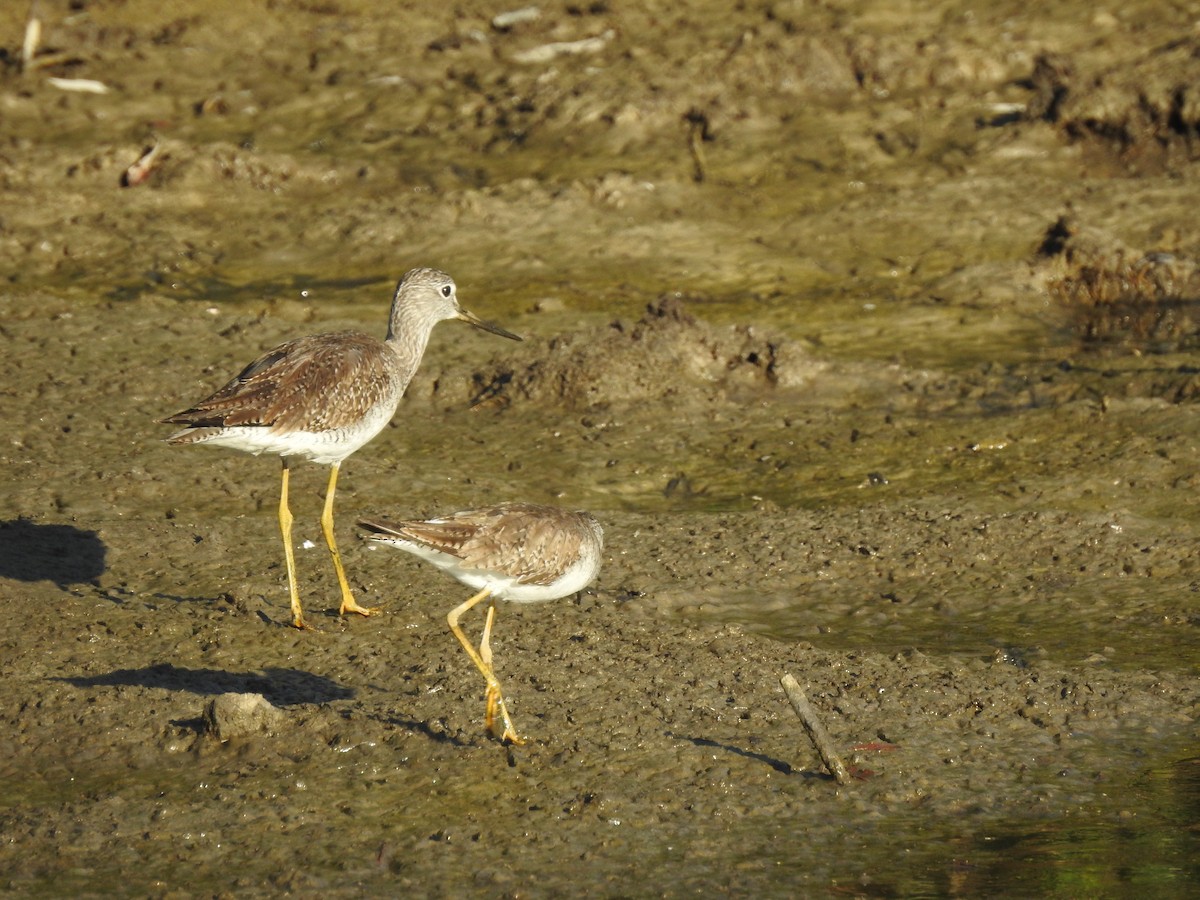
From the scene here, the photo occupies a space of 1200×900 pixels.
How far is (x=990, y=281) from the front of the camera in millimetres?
13664

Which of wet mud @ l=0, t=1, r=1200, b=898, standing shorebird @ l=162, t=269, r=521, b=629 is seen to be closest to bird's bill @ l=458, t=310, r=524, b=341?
standing shorebird @ l=162, t=269, r=521, b=629

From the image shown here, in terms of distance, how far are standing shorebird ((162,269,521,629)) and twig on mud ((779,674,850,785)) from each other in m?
2.79

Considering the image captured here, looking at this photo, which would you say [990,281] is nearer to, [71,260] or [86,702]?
[71,260]

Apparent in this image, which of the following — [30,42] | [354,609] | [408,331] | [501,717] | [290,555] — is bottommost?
[354,609]

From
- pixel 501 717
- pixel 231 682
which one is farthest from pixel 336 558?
pixel 501 717

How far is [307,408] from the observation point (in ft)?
27.1

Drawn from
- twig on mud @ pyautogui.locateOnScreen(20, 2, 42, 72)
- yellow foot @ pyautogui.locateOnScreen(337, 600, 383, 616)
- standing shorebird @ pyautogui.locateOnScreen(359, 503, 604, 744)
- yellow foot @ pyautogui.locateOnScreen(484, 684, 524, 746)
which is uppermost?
twig on mud @ pyautogui.locateOnScreen(20, 2, 42, 72)

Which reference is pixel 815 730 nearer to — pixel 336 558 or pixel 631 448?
pixel 336 558

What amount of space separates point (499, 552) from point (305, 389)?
1867 mm

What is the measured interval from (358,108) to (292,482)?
Answer: 320 inches

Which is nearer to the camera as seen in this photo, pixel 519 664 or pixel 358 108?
pixel 519 664

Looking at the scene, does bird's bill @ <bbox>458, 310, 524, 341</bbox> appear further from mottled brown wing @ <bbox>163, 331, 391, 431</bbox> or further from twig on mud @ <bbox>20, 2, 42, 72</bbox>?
twig on mud @ <bbox>20, 2, 42, 72</bbox>

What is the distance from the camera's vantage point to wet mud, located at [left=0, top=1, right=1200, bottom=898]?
256 inches

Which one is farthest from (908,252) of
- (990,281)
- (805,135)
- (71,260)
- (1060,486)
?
(71,260)
